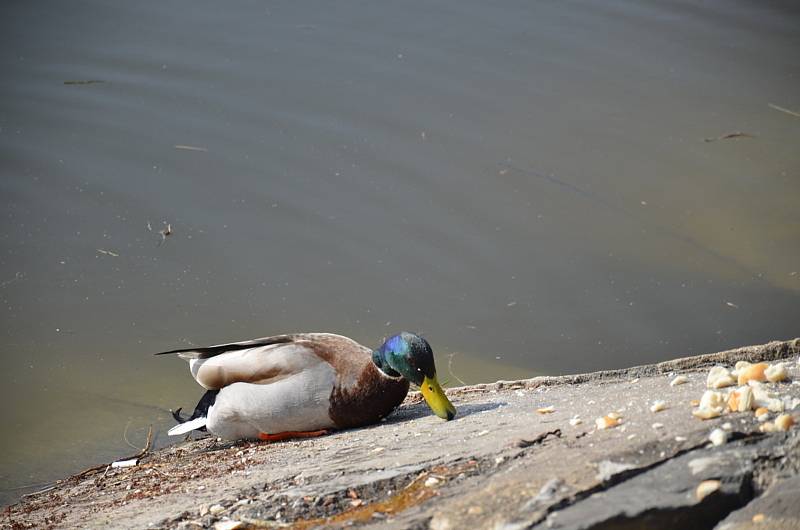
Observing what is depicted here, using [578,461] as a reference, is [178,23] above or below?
above

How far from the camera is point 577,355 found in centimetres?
580

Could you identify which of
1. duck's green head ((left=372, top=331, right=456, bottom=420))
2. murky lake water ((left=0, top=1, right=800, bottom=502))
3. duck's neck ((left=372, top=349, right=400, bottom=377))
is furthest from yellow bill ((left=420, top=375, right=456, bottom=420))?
murky lake water ((left=0, top=1, right=800, bottom=502))

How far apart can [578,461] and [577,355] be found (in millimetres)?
3105

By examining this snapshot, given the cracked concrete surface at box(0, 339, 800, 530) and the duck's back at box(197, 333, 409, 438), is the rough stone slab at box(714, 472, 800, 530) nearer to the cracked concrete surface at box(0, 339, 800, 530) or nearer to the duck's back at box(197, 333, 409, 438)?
the cracked concrete surface at box(0, 339, 800, 530)

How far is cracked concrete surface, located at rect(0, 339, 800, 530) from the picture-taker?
8.14 feet

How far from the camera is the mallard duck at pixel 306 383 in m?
4.23

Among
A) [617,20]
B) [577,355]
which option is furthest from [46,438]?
[617,20]

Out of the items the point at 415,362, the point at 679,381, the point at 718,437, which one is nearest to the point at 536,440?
the point at 718,437

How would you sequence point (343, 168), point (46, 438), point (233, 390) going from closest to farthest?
point (233, 390)
point (46, 438)
point (343, 168)

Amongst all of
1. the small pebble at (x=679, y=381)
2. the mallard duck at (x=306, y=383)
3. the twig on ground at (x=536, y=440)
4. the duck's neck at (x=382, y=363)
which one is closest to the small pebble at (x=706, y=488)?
the twig on ground at (x=536, y=440)

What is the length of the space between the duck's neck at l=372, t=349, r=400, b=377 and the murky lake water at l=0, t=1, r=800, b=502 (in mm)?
1362

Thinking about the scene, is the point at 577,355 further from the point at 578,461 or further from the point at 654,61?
the point at 654,61

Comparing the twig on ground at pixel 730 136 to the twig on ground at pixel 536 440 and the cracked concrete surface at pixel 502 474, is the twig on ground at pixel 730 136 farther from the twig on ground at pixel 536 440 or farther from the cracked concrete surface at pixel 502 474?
the twig on ground at pixel 536 440

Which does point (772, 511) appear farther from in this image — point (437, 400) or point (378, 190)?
point (378, 190)
